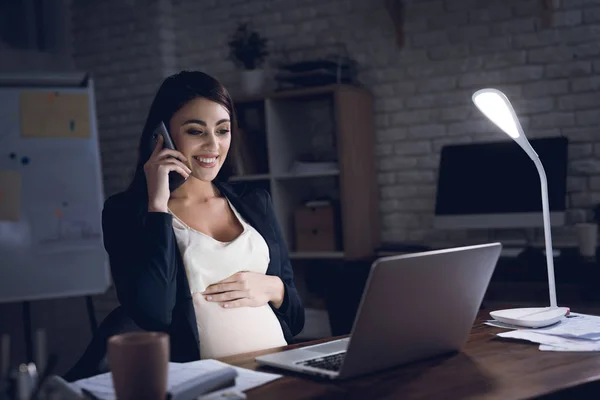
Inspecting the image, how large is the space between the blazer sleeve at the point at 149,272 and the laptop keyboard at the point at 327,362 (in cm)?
49

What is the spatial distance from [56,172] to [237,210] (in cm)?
212

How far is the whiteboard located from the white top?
215 centimetres

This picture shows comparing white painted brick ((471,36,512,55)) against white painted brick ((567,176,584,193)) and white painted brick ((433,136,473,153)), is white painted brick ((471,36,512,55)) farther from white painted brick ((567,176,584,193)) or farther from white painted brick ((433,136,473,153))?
white painted brick ((567,176,584,193))

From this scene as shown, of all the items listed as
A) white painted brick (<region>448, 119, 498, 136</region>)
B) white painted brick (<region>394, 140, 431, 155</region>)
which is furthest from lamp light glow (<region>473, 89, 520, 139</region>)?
white painted brick (<region>394, 140, 431, 155</region>)

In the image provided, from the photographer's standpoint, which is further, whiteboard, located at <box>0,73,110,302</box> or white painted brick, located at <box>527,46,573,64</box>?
whiteboard, located at <box>0,73,110,302</box>

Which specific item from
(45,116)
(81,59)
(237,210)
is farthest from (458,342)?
(81,59)

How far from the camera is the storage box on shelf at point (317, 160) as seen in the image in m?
3.70

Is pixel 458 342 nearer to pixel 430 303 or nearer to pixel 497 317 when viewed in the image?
pixel 430 303

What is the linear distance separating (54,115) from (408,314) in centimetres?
307

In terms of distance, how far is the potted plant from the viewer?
399 centimetres

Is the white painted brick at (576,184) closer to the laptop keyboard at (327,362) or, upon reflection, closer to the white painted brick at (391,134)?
the white painted brick at (391,134)

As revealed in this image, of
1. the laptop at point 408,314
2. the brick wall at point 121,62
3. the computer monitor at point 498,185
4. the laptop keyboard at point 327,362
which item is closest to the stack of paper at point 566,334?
the laptop at point 408,314

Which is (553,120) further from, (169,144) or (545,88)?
(169,144)

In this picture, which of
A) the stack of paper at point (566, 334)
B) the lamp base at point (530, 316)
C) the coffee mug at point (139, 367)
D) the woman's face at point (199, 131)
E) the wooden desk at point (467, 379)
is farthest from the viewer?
the woman's face at point (199, 131)
